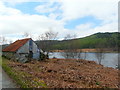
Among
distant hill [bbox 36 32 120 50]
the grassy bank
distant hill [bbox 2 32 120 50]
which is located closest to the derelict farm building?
distant hill [bbox 2 32 120 50]

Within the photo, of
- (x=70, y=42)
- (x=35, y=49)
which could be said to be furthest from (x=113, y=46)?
(x=35, y=49)

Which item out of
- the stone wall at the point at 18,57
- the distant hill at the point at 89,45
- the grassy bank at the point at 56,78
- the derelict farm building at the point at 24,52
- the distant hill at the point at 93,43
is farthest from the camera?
the distant hill at the point at 93,43

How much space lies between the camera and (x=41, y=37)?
32844mm

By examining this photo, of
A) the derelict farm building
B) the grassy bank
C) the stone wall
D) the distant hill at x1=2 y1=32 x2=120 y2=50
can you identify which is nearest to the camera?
the grassy bank

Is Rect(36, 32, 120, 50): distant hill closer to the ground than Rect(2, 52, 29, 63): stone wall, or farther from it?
farther from it

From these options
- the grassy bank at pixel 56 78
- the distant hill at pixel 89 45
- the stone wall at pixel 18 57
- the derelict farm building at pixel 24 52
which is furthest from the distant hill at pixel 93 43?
the stone wall at pixel 18 57

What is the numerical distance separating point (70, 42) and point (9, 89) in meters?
33.4

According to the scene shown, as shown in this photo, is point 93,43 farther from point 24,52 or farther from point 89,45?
point 24,52

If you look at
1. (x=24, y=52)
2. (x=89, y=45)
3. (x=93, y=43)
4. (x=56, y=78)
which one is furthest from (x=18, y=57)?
(x=93, y=43)

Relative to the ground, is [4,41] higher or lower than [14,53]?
higher

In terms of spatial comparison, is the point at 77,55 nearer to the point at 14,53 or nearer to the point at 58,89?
the point at 14,53

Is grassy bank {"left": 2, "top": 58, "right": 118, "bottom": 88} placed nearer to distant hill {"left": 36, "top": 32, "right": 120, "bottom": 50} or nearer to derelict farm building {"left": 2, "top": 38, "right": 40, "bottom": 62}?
derelict farm building {"left": 2, "top": 38, "right": 40, "bottom": 62}

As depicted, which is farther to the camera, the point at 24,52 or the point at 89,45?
the point at 89,45

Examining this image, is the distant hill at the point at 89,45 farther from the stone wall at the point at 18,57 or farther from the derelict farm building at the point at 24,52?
the stone wall at the point at 18,57
